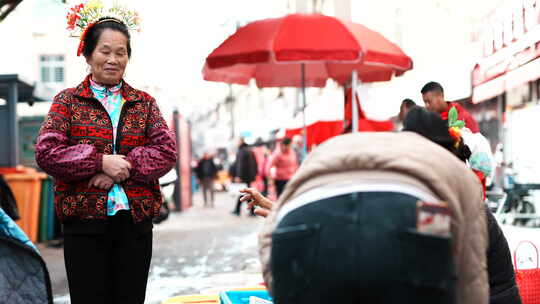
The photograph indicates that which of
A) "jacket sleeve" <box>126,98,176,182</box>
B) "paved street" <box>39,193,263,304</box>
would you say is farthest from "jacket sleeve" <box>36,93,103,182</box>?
"paved street" <box>39,193,263,304</box>

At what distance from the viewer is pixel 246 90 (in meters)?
52.2

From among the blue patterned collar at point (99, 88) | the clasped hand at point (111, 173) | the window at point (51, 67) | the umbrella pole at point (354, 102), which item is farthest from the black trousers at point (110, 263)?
the window at point (51, 67)

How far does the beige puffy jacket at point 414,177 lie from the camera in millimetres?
1668

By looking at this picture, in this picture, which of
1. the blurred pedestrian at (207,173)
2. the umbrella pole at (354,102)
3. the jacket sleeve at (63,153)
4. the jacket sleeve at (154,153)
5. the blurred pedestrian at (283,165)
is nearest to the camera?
the jacket sleeve at (63,153)

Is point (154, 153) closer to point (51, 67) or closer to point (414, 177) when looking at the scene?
point (414, 177)

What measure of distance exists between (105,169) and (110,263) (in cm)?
44

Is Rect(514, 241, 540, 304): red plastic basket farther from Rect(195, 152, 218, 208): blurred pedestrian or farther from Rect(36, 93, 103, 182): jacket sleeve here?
Rect(195, 152, 218, 208): blurred pedestrian

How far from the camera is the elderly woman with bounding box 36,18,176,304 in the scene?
2.69 meters

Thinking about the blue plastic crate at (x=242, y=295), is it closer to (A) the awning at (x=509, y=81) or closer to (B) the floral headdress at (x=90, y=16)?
(B) the floral headdress at (x=90, y=16)

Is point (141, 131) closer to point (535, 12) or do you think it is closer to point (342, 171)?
point (342, 171)

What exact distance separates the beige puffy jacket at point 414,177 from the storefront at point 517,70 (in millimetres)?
4703

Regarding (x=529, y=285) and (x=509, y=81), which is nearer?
(x=529, y=285)

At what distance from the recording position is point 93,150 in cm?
267

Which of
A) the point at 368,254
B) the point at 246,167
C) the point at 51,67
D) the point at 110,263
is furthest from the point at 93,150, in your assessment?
the point at 51,67
